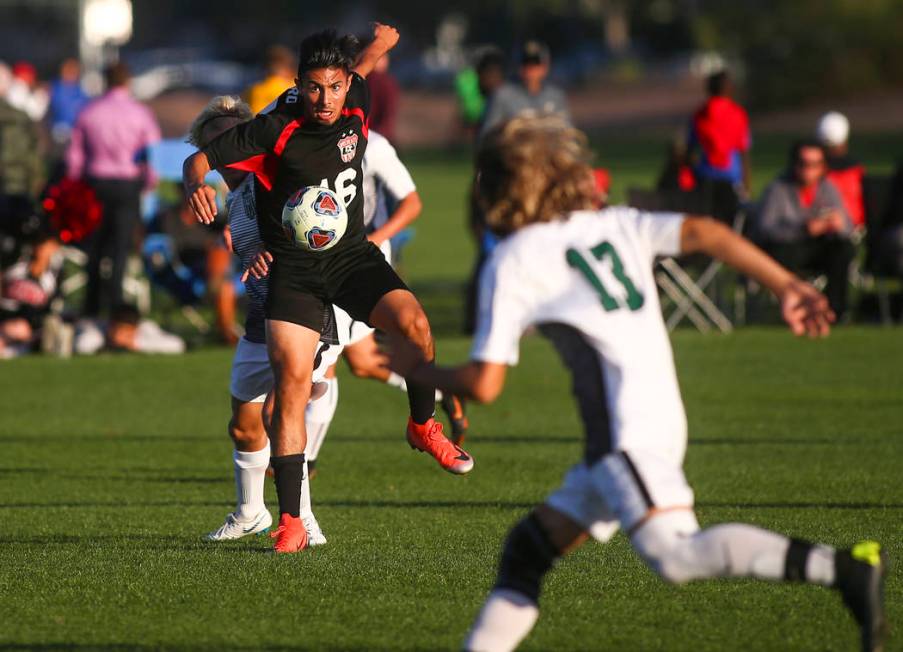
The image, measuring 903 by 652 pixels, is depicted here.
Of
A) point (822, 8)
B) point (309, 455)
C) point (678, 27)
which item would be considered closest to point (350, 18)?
point (678, 27)

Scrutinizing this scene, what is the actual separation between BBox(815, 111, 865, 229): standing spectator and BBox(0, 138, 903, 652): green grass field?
127 centimetres

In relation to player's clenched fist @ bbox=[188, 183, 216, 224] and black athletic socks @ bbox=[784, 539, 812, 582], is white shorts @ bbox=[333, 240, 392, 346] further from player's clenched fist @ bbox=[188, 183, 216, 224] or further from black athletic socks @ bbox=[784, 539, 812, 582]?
black athletic socks @ bbox=[784, 539, 812, 582]

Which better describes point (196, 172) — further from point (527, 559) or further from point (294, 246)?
point (527, 559)

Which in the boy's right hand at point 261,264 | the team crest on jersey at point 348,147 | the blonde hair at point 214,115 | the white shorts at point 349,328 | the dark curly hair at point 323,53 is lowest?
the white shorts at point 349,328

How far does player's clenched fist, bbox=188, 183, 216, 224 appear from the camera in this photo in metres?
6.55

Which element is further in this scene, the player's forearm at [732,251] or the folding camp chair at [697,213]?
the folding camp chair at [697,213]

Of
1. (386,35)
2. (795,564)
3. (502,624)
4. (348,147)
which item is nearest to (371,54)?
(386,35)

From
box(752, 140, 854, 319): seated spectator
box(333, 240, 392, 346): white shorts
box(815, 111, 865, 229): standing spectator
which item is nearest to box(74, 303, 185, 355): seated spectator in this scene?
box(752, 140, 854, 319): seated spectator

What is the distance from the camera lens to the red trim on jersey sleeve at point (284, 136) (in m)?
6.68

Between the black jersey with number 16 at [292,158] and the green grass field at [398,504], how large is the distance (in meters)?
1.33

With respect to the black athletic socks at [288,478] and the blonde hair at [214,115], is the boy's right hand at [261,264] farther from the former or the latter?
the black athletic socks at [288,478]

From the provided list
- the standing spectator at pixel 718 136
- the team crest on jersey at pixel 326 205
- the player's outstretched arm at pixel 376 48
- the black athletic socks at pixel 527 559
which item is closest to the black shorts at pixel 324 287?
the team crest on jersey at pixel 326 205

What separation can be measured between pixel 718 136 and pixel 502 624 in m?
12.6

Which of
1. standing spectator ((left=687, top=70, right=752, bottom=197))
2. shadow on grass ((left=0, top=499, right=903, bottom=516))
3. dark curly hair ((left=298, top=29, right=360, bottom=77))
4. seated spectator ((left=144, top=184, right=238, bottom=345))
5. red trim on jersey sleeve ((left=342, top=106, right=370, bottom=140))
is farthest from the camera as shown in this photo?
standing spectator ((left=687, top=70, right=752, bottom=197))
